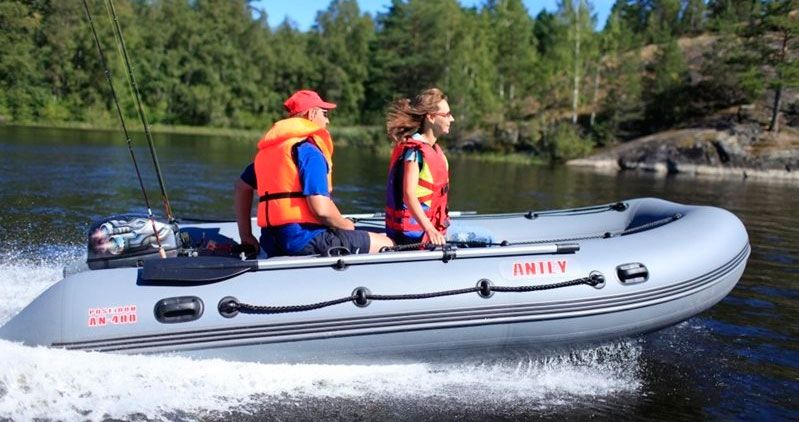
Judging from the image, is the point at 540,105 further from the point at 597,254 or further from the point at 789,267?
the point at 597,254

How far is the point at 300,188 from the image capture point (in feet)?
13.1

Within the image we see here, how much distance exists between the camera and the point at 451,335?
4.11 m

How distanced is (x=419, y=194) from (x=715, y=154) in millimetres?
22995

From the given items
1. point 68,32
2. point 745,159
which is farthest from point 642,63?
point 68,32

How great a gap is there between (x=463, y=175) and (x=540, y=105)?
1742cm

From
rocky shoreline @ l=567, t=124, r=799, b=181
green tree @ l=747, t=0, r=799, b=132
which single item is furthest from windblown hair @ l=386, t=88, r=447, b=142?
green tree @ l=747, t=0, r=799, b=132

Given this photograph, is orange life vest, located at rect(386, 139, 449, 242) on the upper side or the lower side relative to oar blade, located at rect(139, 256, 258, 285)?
upper

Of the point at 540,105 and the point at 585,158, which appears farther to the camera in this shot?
the point at 540,105

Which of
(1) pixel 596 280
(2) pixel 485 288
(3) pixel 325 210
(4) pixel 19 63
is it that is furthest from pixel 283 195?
(4) pixel 19 63

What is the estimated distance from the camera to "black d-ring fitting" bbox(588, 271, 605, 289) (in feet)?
14.1

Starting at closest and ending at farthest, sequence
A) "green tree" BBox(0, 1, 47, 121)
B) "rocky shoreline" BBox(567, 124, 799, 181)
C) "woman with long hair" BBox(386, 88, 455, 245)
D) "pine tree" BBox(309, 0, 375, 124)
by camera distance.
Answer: "woman with long hair" BBox(386, 88, 455, 245), "rocky shoreline" BBox(567, 124, 799, 181), "green tree" BBox(0, 1, 47, 121), "pine tree" BBox(309, 0, 375, 124)

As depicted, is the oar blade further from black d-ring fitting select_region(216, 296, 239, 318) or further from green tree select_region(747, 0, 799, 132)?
green tree select_region(747, 0, 799, 132)

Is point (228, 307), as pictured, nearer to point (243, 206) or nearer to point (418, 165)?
point (243, 206)

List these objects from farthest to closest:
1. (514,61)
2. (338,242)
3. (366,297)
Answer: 1. (514,61)
2. (338,242)
3. (366,297)
